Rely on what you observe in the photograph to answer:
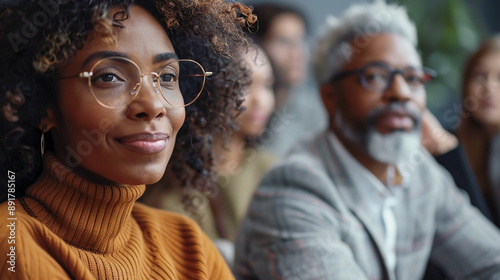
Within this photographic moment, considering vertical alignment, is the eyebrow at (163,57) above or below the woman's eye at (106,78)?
above

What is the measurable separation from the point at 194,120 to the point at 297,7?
2129 mm

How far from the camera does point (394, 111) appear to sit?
1.63m

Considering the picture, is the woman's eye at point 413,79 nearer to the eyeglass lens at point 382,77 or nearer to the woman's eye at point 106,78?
the eyeglass lens at point 382,77

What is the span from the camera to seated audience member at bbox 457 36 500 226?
7.11 ft

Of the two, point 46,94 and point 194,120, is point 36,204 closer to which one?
point 46,94

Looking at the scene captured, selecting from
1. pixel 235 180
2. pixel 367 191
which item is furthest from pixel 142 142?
pixel 235 180

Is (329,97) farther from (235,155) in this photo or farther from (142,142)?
(142,142)

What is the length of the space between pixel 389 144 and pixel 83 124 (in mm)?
1060

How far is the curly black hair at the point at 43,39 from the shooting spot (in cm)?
84

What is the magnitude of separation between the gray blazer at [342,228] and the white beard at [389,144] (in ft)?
0.33

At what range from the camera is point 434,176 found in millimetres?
1778

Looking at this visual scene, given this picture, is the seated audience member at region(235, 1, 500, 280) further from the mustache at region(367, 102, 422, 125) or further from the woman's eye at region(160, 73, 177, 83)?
the woman's eye at region(160, 73, 177, 83)

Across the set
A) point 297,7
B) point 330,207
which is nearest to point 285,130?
point 297,7

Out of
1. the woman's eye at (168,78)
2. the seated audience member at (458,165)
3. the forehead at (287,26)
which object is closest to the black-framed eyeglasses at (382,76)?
the seated audience member at (458,165)
